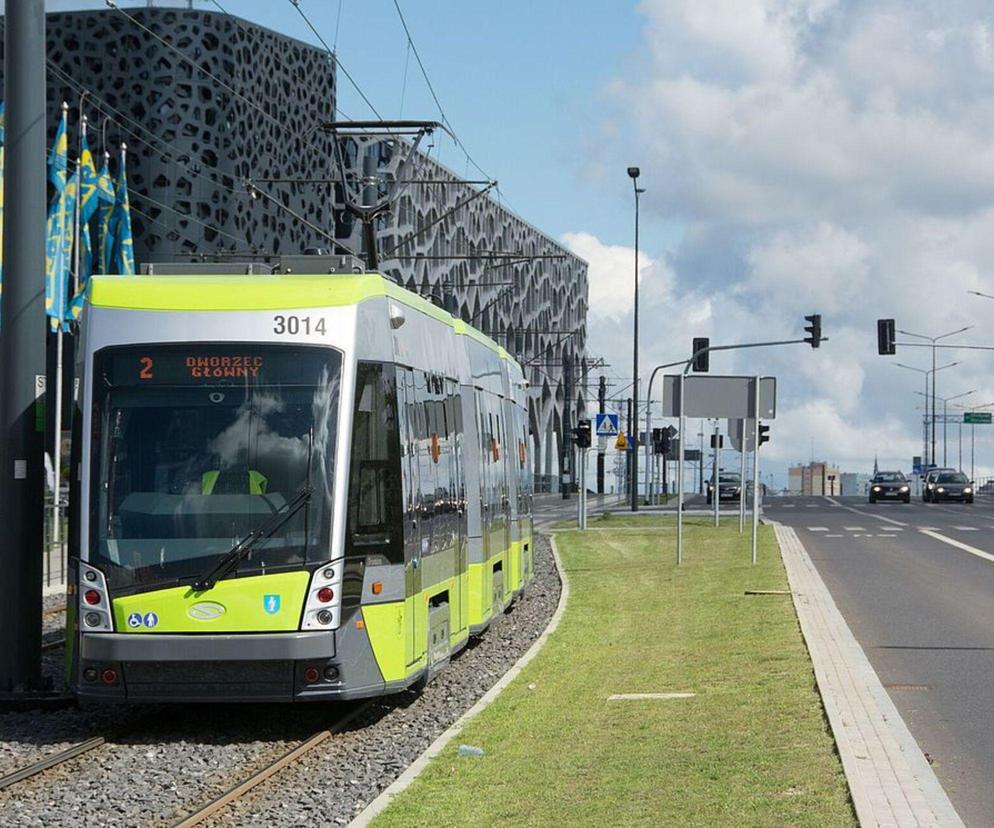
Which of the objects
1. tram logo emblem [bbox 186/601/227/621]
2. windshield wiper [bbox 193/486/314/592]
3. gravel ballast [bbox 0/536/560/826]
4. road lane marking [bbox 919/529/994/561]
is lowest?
gravel ballast [bbox 0/536/560/826]

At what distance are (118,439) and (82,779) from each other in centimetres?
271

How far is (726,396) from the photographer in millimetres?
30594

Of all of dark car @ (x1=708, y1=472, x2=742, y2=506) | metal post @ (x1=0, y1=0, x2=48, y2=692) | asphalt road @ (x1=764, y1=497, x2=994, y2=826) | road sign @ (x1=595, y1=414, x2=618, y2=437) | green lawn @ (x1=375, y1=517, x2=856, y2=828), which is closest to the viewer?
green lawn @ (x1=375, y1=517, x2=856, y2=828)

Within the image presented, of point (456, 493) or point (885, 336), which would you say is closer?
point (456, 493)

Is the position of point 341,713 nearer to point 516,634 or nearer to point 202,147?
point 516,634

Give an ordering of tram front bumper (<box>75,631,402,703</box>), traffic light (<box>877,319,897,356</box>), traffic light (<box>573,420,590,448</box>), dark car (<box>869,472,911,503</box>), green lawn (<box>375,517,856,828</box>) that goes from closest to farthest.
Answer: green lawn (<box>375,517,856,828</box>)
tram front bumper (<box>75,631,402,703</box>)
traffic light (<box>573,420,590,448</box>)
traffic light (<box>877,319,897,356</box>)
dark car (<box>869,472,911,503</box>)

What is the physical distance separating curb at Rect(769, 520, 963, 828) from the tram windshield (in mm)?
3938

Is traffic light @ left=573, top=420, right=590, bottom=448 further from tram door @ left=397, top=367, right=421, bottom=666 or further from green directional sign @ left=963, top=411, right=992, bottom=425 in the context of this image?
green directional sign @ left=963, top=411, right=992, bottom=425

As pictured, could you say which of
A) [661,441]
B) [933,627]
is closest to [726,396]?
[933,627]

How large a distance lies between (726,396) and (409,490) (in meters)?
17.3

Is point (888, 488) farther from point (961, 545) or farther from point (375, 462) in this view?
point (375, 462)

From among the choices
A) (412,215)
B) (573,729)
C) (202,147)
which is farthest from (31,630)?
(412,215)

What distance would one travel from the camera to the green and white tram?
12.6m

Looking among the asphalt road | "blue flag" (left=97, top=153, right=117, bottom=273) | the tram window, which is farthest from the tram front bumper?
"blue flag" (left=97, top=153, right=117, bottom=273)
